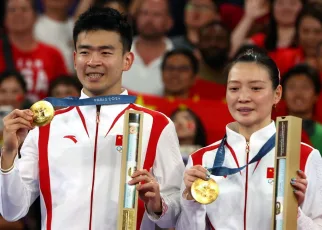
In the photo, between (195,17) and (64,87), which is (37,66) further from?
(195,17)

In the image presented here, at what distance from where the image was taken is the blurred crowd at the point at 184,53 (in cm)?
840

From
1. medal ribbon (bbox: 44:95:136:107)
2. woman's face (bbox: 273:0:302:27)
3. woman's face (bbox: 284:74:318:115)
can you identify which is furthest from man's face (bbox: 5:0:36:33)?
medal ribbon (bbox: 44:95:136:107)

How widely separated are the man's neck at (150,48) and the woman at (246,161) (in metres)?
3.90

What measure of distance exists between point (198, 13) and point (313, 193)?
494cm

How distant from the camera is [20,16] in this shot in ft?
30.9

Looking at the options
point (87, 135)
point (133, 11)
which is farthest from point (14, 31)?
point (87, 135)

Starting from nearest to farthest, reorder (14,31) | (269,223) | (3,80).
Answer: (269,223) < (3,80) < (14,31)

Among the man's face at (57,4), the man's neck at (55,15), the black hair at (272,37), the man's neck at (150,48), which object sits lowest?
the man's neck at (150,48)

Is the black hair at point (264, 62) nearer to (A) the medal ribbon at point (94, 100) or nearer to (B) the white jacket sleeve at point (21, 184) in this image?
(A) the medal ribbon at point (94, 100)

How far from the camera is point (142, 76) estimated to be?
9.12 meters

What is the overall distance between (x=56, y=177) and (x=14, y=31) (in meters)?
4.33

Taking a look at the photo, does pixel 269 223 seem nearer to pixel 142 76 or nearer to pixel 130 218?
pixel 130 218

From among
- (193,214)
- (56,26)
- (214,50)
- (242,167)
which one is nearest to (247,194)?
(242,167)

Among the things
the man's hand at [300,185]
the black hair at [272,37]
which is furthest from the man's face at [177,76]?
the man's hand at [300,185]
